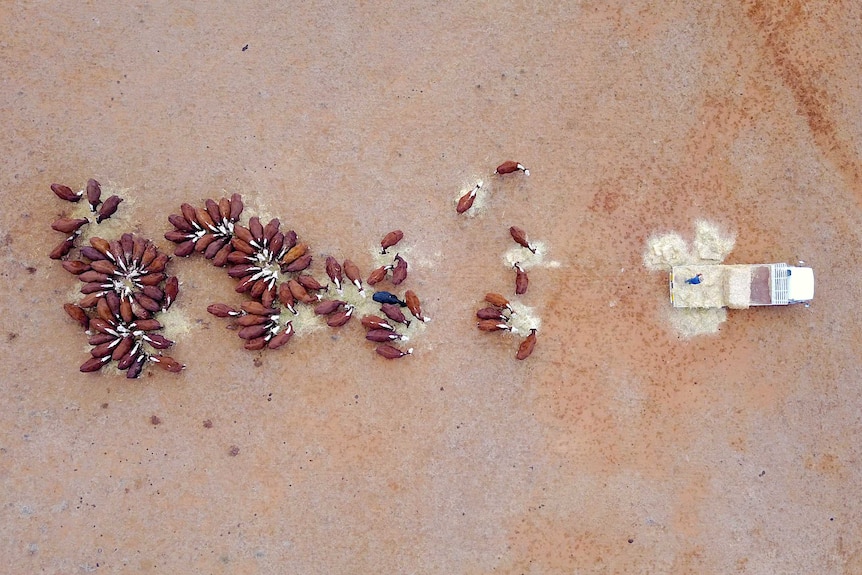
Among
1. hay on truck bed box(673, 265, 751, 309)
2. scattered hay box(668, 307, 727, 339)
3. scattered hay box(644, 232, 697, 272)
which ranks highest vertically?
scattered hay box(644, 232, 697, 272)

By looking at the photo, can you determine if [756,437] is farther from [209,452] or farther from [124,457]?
[124,457]

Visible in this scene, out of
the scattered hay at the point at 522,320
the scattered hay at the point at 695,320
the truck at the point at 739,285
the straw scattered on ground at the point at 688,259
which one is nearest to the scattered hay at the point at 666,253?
the straw scattered on ground at the point at 688,259

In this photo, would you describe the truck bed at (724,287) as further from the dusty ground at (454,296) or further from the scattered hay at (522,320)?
the scattered hay at (522,320)

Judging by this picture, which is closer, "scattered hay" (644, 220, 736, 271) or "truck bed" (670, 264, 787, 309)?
"truck bed" (670, 264, 787, 309)

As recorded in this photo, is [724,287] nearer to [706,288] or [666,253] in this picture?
[706,288]

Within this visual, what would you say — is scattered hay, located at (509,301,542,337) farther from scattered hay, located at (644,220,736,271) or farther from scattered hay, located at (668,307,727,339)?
scattered hay, located at (668,307,727,339)

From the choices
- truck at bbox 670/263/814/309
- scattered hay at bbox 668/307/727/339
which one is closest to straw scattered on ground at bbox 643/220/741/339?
scattered hay at bbox 668/307/727/339

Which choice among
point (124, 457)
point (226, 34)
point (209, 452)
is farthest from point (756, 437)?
point (226, 34)
